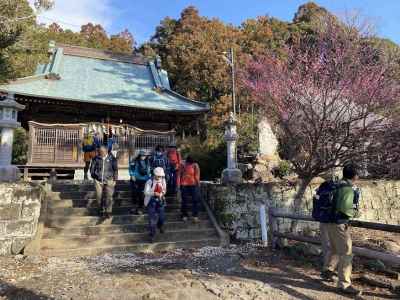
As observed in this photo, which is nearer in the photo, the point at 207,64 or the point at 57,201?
the point at 57,201

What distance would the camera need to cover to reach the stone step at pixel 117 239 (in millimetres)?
6214

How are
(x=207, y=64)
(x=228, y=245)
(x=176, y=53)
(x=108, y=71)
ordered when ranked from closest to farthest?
(x=228, y=245), (x=108, y=71), (x=207, y=64), (x=176, y=53)

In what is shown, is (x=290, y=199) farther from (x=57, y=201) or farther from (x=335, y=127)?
(x=57, y=201)

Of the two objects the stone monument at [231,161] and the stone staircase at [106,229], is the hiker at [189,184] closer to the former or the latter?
the stone staircase at [106,229]

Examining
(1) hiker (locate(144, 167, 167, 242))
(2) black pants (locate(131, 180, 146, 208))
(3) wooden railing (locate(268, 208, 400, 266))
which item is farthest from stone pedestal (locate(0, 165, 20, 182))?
(3) wooden railing (locate(268, 208, 400, 266))

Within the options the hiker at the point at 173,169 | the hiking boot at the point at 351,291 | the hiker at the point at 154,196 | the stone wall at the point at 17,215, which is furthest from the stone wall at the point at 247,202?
the stone wall at the point at 17,215

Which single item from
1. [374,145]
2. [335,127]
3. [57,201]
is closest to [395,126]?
[374,145]

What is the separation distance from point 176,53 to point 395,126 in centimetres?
2435

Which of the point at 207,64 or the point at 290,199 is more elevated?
the point at 207,64

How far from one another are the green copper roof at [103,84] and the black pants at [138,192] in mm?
6115

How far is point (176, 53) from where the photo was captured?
28.7 meters

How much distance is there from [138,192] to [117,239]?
1518 millimetres

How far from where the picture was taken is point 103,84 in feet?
50.8

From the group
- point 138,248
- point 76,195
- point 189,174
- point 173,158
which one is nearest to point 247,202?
point 189,174
